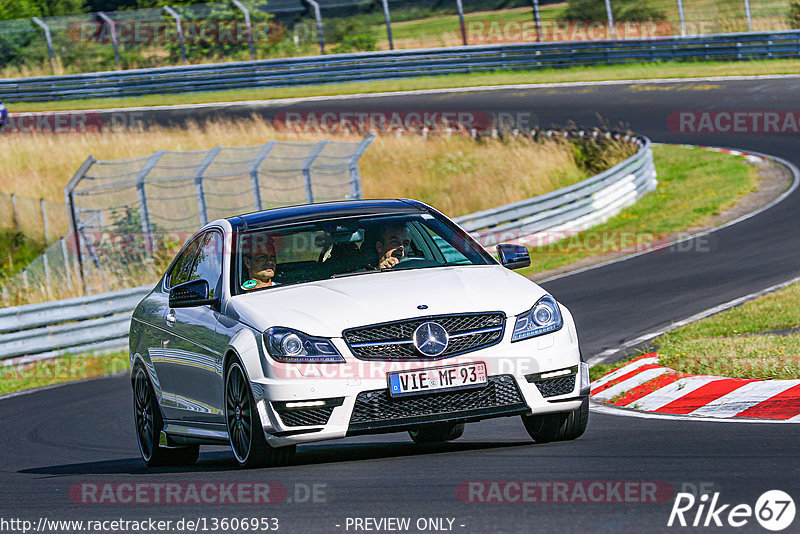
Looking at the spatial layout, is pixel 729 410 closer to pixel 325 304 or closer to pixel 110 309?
pixel 325 304

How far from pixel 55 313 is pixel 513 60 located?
1005 inches

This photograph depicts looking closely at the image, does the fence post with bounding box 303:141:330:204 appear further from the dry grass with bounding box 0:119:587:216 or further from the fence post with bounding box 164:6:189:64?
the fence post with bounding box 164:6:189:64

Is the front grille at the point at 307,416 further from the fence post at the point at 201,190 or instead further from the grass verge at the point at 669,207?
the fence post at the point at 201,190

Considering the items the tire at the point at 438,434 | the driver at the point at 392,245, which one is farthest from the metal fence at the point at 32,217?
the driver at the point at 392,245

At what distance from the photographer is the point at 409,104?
118 feet

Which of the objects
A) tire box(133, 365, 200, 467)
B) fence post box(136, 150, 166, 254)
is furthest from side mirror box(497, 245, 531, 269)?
fence post box(136, 150, 166, 254)

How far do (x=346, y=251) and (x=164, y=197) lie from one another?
522 inches

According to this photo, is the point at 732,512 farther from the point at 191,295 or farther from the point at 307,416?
the point at 191,295

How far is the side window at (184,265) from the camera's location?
8.80 m

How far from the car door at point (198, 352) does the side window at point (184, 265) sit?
0.11 ft

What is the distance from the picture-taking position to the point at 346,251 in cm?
798

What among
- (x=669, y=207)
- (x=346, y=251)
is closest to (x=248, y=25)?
(x=669, y=207)

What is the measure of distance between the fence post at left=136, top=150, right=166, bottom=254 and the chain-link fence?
19.8 metres

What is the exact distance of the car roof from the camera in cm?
814
